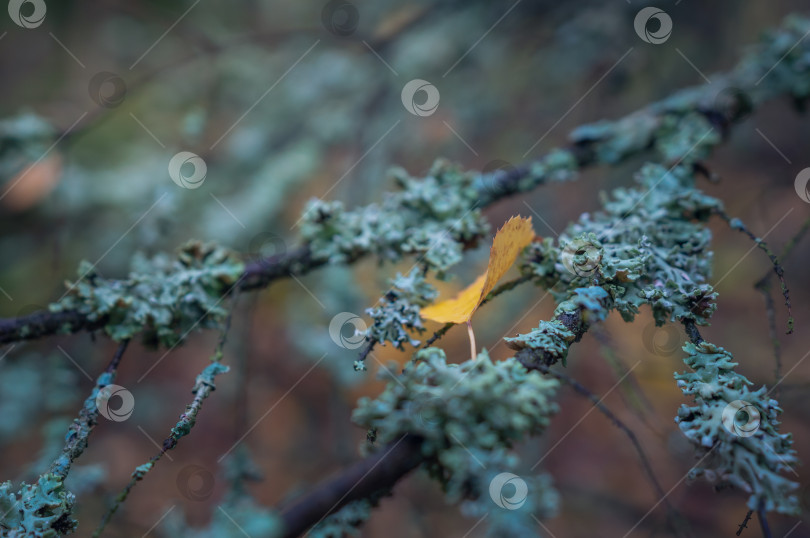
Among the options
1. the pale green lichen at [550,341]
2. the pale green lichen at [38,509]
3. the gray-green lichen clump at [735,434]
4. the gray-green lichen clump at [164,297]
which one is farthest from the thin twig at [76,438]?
the gray-green lichen clump at [735,434]

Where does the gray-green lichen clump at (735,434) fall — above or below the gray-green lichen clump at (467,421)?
below

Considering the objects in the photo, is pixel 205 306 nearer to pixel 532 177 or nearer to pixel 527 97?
pixel 532 177

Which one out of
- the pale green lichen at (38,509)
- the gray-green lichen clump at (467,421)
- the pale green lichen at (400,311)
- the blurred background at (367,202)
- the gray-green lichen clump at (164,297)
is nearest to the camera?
the gray-green lichen clump at (467,421)

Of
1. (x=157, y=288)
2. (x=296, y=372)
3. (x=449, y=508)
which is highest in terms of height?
(x=296, y=372)

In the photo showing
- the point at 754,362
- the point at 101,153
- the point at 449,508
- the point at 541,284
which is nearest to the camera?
the point at 541,284

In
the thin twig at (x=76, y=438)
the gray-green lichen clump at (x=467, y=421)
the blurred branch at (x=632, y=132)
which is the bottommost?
the gray-green lichen clump at (x=467, y=421)

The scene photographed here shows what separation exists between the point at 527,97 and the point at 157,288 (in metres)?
1.84

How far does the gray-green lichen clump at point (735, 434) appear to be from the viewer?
0.53m

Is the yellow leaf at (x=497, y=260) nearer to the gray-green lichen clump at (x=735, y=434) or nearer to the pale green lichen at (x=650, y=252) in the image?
the pale green lichen at (x=650, y=252)

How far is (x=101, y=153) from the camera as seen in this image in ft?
8.73

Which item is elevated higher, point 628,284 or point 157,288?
point 157,288

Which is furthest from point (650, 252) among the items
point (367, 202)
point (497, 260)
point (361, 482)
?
point (367, 202)

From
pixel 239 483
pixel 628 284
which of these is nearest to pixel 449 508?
pixel 239 483

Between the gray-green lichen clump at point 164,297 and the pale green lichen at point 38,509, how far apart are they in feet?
0.86
